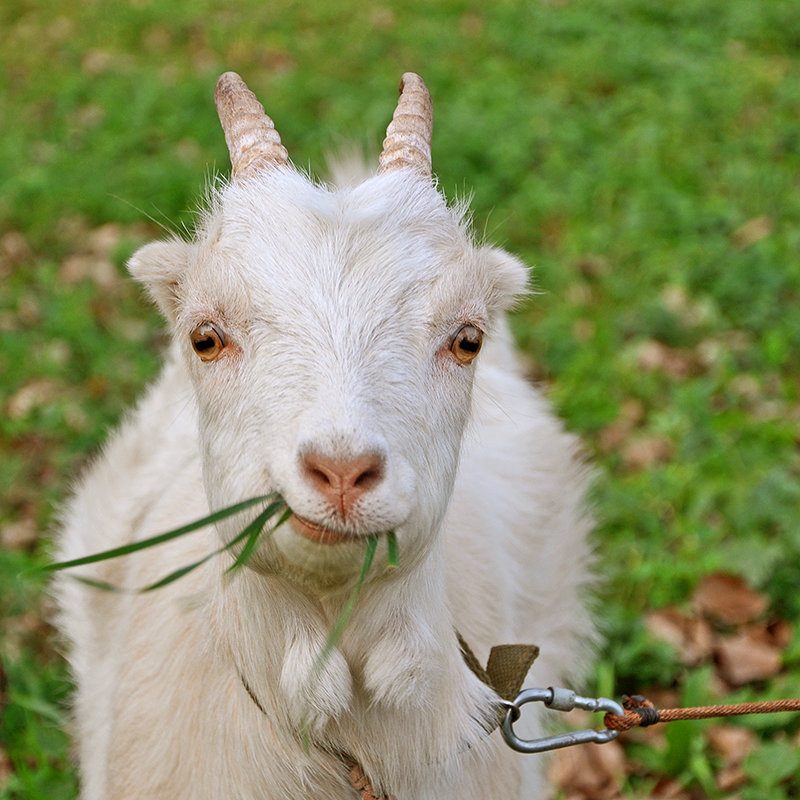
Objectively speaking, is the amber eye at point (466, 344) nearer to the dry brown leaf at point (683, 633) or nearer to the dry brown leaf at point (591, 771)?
the dry brown leaf at point (591, 771)

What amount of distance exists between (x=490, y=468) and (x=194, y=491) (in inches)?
39.1

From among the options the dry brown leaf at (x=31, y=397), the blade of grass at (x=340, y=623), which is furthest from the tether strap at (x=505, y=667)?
the dry brown leaf at (x=31, y=397)

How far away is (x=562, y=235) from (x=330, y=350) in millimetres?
3947

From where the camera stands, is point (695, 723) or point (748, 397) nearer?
point (695, 723)

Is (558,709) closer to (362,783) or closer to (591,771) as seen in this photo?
(362,783)

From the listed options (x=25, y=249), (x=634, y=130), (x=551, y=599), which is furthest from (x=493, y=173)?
(x=551, y=599)

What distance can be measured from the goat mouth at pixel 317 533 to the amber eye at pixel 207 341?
438 millimetres

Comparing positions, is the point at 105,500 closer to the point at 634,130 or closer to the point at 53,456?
the point at 53,456

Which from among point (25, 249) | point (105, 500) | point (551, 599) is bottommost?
point (551, 599)

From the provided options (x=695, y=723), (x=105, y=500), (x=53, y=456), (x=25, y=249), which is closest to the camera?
(x=695, y=723)

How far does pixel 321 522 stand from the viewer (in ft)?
5.40

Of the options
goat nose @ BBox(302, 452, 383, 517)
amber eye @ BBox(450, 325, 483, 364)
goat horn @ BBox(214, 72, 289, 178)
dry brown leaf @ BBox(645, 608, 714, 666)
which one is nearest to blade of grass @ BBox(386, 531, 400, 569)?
Answer: goat nose @ BBox(302, 452, 383, 517)

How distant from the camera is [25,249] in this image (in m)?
5.59

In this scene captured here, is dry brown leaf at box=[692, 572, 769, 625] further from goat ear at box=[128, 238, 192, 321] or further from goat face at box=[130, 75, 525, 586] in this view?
goat ear at box=[128, 238, 192, 321]
